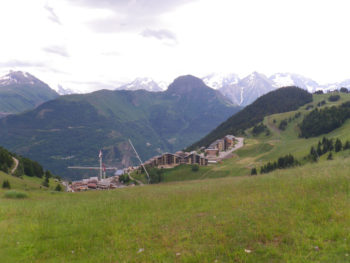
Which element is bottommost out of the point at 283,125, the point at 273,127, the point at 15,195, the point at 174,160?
the point at 174,160

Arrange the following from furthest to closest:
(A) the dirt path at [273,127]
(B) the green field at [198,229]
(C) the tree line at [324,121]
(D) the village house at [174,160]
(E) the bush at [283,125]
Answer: (E) the bush at [283,125] → (A) the dirt path at [273,127] → (D) the village house at [174,160] → (C) the tree line at [324,121] → (B) the green field at [198,229]

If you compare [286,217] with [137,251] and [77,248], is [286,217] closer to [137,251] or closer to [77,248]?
[137,251]

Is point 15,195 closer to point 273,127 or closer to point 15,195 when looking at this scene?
point 15,195

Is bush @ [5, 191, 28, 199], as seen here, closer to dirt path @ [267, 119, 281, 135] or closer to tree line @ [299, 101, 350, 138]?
tree line @ [299, 101, 350, 138]

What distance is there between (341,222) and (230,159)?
91.7 m

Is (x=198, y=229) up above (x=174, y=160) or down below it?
above

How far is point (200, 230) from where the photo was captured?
10.3 meters

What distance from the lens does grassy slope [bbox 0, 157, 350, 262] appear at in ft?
27.1

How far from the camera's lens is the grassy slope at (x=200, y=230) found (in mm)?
8266

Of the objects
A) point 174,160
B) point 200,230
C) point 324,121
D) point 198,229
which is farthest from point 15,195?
point 324,121

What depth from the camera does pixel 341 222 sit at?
922cm

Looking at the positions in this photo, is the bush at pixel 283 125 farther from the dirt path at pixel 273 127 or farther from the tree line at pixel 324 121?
the tree line at pixel 324 121

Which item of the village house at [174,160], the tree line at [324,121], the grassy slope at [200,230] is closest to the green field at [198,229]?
the grassy slope at [200,230]

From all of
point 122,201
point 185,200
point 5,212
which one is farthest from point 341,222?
point 5,212
